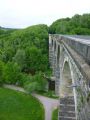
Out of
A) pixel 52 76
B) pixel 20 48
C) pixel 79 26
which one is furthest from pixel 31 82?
pixel 79 26

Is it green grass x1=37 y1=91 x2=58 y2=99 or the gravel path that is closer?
the gravel path

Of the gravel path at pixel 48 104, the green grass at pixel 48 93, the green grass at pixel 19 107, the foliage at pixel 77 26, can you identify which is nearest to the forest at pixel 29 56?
the foliage at pixel 77 26

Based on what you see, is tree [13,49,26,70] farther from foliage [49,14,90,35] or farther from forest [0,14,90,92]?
foliage [49,14,90,35]

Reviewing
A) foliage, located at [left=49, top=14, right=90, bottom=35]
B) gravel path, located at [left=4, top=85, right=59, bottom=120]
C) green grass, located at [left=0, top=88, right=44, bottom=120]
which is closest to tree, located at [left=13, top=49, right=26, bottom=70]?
green grass, located at [left=0, top=88, right=44, bottom=120]

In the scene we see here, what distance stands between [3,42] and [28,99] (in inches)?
1439

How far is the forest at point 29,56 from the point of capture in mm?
49256

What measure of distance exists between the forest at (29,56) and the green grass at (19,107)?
2.24m

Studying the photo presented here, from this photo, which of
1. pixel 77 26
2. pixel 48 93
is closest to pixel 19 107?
pixel 48 93

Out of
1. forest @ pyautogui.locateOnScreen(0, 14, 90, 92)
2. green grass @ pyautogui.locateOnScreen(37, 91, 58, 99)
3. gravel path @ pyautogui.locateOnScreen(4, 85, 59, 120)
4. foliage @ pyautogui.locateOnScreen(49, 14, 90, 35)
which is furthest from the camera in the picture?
foliage @ pyautogui.locateOnScreen(49, 14, 90, 35)

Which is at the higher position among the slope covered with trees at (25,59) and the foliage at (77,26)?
the foliage at (77,26)

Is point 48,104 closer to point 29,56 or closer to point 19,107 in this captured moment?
point 19,107

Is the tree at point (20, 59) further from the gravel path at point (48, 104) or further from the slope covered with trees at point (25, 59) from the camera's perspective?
the gravel path at point (48, 104)

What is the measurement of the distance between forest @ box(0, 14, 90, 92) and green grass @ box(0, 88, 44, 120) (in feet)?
7.37

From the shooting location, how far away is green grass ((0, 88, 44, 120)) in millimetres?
35250
